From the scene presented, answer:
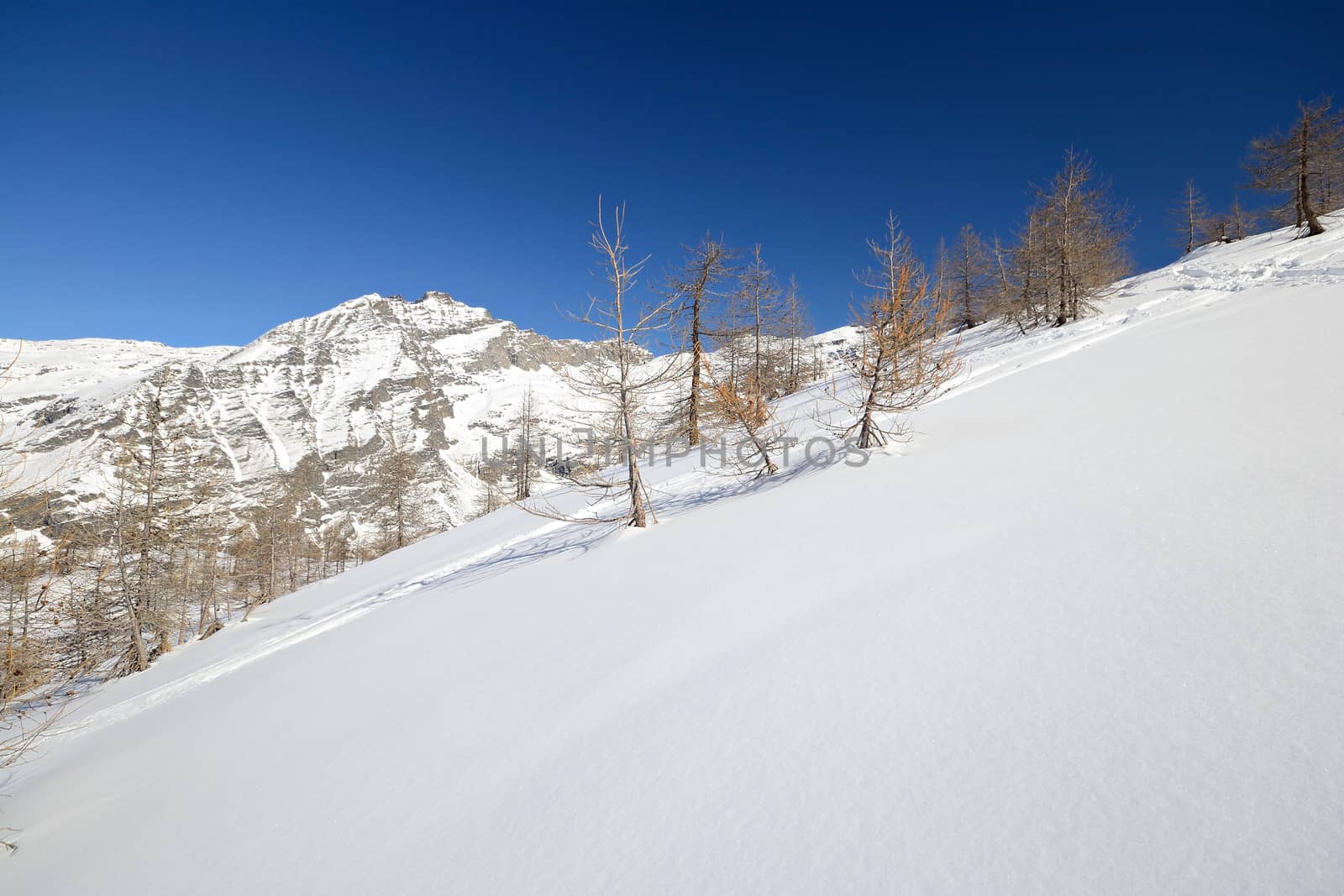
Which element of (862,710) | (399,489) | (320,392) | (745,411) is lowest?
(862,710)

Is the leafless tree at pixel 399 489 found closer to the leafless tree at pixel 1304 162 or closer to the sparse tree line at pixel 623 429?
the sparse tree line at pixel 623 429

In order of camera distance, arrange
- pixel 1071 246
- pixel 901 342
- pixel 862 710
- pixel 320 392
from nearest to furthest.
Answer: pixel 862 710
pixel 901 342
pixel 1071 246
pixel 320 392

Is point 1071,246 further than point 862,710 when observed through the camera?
Yes

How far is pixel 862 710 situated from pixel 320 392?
172 m

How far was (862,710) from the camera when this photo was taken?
3355mm

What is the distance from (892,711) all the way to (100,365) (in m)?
243

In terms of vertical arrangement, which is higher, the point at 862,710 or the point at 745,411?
the point at 745,411

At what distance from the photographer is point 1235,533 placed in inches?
150

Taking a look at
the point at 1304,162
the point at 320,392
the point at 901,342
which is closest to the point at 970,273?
the point at 1304,162

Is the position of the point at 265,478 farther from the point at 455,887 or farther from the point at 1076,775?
the point at 1076,775

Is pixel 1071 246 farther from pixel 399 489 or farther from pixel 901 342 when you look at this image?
pixel 399 489

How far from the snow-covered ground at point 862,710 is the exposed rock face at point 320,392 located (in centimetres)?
7435

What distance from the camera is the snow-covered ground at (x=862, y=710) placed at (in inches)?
104

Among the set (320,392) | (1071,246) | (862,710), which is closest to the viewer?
(862,710)
